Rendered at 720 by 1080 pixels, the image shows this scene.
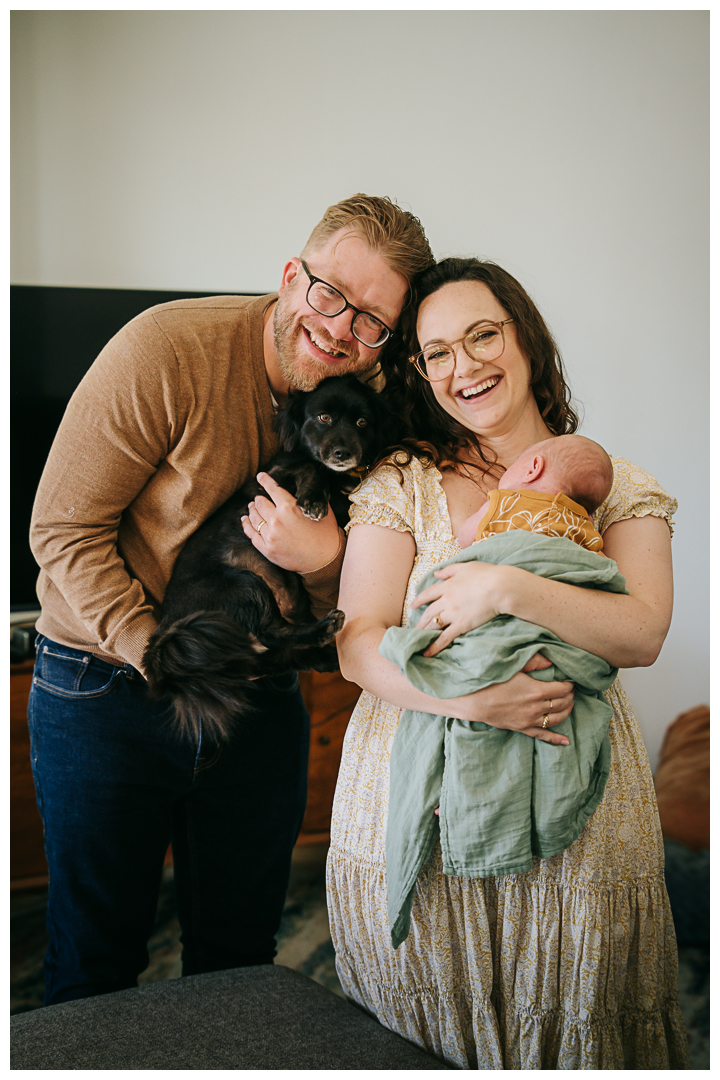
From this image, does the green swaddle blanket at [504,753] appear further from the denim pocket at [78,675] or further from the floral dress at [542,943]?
the denim pocket at [78,675]

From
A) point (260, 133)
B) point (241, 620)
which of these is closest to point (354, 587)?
point (241, 620)

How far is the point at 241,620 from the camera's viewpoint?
1251 millimetres

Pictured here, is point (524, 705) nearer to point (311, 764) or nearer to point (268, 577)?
point (268, 577)

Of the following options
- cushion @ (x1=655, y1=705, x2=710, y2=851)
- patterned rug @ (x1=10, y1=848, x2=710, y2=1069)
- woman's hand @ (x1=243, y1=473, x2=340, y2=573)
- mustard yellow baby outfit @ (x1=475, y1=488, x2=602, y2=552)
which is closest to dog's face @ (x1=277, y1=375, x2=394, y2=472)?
woman's hand @ (x1=243, y1=473, x2=340, y2=573)

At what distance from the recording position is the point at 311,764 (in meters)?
2.24

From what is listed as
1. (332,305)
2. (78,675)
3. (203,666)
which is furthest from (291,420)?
A: (78,675)

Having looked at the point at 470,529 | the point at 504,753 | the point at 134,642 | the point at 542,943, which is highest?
the point at 470,529

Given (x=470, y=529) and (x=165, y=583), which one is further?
(x=165, y=583)

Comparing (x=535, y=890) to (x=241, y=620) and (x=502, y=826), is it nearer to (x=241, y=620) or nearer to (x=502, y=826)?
(x=502, y=826)

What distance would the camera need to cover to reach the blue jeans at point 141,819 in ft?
4.15

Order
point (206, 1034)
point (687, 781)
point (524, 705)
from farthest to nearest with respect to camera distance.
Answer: point (687, 781)
point (206, 1034)
point (524, 705)

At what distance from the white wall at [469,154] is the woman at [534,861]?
1.77 feet

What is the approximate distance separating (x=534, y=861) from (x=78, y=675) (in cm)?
91
